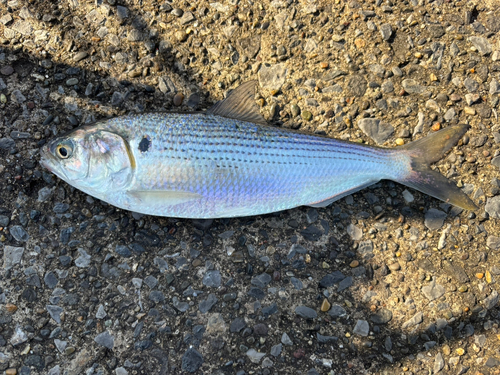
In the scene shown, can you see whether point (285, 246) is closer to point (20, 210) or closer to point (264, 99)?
point (264, 99)

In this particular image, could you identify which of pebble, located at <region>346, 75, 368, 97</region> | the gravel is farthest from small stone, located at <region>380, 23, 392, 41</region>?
pebble, located at <region>346, 75, 368, 97</region>

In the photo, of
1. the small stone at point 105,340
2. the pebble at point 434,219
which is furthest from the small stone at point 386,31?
the small stone at point 105,340

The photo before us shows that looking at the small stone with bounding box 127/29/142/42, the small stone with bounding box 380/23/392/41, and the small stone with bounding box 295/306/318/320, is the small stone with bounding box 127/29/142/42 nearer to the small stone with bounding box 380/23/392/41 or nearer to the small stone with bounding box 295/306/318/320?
the small stone with bounding box 380/23/392/41

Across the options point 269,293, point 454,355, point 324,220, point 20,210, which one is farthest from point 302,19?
point 454,355

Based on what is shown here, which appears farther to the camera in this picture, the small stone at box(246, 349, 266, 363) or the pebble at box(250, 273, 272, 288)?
the pebble at box(250, 273, 272, 288)

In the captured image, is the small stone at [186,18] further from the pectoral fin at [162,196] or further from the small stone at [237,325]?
the small stone at [237,325]

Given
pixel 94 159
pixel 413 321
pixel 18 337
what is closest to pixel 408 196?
pixel 413 321
